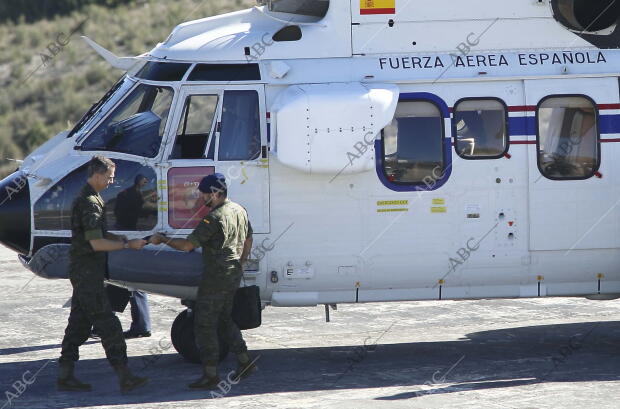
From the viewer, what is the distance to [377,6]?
31.3 ft

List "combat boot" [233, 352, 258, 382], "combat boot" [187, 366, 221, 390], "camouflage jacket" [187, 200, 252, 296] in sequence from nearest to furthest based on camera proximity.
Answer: "camouflage jacket" [187, 200, 252, 296] → "combat boot" [187, 366, 221, 390] → "combat boot" [233, 352, 258, 382]

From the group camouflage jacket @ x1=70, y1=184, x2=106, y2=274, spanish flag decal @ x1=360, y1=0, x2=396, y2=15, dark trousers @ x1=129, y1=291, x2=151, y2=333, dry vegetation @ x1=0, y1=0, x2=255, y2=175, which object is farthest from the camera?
dry vegetation @ x1=0, y1=0, x2=255, y2=175

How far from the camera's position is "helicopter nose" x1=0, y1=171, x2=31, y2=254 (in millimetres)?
9258

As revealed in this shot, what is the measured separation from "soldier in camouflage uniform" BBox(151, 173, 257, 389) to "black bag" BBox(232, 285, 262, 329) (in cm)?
42

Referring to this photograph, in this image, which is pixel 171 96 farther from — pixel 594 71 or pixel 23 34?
pixel 23 34

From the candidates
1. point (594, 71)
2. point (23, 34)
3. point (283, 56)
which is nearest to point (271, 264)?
point (283, 56)

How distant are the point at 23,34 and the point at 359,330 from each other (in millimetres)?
26294

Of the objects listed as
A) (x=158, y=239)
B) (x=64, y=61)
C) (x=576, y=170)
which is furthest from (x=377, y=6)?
(x=64, y=61)

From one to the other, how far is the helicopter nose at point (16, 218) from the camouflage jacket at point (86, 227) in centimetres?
89

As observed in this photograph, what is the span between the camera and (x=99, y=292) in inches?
336

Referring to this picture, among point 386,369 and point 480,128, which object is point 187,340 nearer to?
point 386,369

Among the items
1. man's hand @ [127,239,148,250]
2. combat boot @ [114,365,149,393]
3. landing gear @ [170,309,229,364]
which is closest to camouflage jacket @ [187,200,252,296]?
man's hand @ [127,239,148,250]

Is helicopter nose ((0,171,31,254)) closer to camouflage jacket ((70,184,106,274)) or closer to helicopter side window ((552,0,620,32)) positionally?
camouflage jacket ((70,184,106,274))

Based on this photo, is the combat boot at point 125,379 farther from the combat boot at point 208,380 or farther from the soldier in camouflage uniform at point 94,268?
the combat boot at point 208,380
